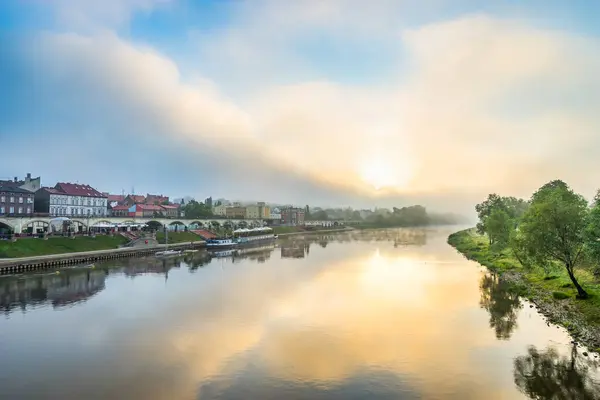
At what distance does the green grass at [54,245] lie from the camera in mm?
60375

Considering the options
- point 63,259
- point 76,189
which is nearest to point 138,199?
point 76,189

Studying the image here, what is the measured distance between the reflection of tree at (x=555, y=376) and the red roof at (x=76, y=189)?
360ft

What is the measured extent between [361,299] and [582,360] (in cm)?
2131

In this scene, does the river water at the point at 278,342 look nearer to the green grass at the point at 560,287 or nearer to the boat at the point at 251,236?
the green grass at the point at 560,287

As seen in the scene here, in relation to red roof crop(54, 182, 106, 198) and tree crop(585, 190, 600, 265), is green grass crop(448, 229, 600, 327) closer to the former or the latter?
tree crop(585, 190, 600, 265)

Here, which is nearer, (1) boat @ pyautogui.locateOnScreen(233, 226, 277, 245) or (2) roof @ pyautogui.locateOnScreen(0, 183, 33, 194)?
(2) roof @ pyautogui.locateOnScreen(0, 183, 33, 194)

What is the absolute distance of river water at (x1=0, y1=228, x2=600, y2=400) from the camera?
22.0m

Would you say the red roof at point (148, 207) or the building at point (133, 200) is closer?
the red roof at point (148, 207)

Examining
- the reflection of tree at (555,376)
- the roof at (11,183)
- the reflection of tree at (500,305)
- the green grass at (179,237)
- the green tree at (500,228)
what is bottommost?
the reflection of tree at (555,376)

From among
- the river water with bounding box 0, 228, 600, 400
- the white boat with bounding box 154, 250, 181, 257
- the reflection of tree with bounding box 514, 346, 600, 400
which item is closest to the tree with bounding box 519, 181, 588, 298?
the river water with bounding box 0, 228, 600, 400

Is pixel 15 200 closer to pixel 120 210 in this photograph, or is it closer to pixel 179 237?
pixel 179 237

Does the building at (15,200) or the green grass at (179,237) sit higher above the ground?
the building at (15,200)

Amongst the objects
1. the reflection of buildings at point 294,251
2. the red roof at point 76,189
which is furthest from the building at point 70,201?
the reflection of buildings at point 294,251

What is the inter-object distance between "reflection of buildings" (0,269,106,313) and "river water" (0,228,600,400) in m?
0.18
